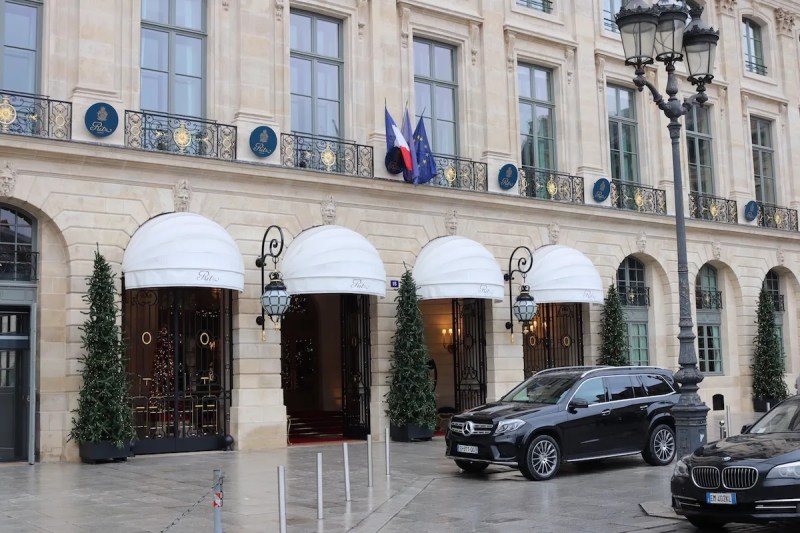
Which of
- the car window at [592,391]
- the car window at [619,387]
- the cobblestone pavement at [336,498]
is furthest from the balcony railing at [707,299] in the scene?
the car window at [592,391]

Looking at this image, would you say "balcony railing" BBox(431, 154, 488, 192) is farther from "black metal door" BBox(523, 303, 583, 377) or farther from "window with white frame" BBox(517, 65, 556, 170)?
"black metal door" BBox(523, 303, 583, 377)

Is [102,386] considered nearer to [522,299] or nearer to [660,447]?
[660,447]

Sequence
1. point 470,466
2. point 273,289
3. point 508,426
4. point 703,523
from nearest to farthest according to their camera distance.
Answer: point 703,523 → point 508,426 → point 470,466 → point 273,289

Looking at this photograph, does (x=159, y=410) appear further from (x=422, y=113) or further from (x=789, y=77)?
(x=789, y=77)

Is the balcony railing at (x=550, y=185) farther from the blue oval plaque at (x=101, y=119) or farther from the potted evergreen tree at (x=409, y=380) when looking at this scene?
the blue oval plaque at (x=101, y=119)

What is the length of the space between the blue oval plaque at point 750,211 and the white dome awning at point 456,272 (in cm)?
1198

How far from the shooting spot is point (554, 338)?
25.7m

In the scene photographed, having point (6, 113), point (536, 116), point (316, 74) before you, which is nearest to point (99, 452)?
point (6, 113)

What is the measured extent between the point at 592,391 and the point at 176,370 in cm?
819

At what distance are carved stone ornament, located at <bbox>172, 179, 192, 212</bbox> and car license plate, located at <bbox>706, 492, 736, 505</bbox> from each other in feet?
39.8

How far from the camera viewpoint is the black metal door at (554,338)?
25.1m

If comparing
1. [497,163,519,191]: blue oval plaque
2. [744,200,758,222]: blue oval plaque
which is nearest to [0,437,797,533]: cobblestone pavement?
[497,163,519,191]: blue oval plaque

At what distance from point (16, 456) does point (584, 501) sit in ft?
34.3

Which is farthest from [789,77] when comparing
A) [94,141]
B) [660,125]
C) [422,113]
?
[94,141]
